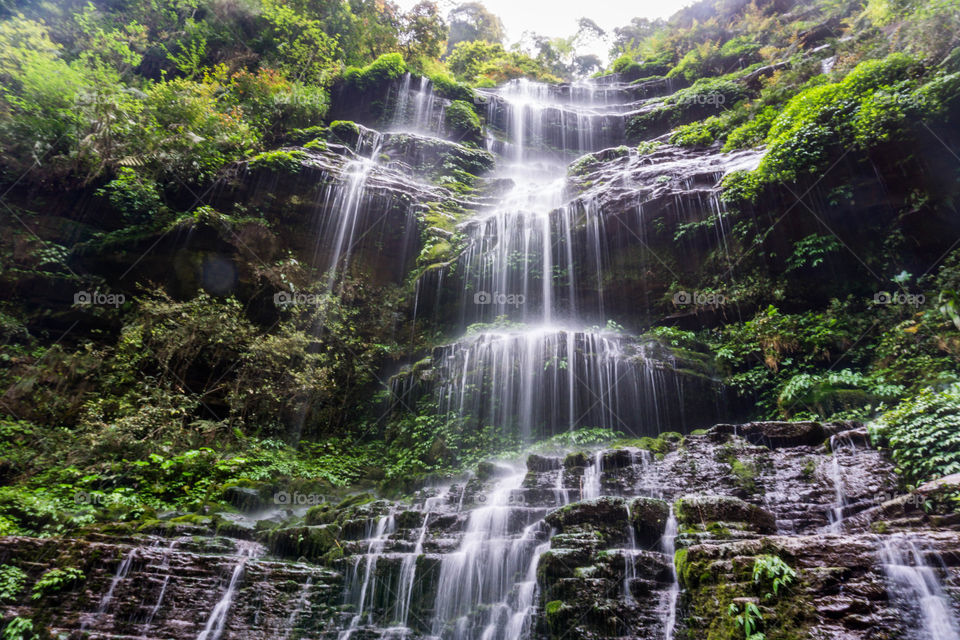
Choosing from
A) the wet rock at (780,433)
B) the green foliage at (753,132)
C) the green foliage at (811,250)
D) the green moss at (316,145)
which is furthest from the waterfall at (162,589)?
the green foliage at (753,132)

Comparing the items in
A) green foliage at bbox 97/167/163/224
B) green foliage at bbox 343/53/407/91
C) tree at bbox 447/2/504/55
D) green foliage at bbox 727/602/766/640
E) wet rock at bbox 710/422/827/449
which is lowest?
green foliage at bbox 727/602/766/640

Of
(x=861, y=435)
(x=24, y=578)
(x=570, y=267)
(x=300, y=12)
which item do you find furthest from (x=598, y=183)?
(x=300, y=12)

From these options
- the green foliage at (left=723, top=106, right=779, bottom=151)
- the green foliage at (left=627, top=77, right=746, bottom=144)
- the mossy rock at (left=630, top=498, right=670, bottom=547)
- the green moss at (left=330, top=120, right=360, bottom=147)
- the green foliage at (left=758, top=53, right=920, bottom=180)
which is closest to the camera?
the mossy rock at (left=630, top=498, right=670, bottom=547)

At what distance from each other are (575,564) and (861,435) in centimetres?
402

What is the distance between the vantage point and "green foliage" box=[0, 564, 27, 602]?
484 cm

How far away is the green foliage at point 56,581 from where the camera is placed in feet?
16.1

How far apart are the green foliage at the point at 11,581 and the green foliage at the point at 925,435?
390 inches

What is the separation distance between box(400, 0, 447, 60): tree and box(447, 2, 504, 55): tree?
13.0 m

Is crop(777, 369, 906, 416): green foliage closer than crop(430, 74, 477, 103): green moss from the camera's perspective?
Yes

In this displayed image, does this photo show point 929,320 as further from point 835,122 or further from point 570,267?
point 570,267

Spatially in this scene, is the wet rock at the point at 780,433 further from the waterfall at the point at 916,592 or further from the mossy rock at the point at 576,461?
the waterfall at the point at 916,592

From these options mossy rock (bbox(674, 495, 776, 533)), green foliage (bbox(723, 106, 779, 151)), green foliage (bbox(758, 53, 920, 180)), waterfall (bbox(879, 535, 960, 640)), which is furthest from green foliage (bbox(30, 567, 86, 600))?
green foliage (bbox(723, 106, 779, 151))

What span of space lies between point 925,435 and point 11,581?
34.0ft

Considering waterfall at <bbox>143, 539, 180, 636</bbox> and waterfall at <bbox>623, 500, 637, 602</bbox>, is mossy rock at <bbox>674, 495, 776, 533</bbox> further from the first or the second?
waterfall at <bbox>143, 539, 180, 636</bbox>
